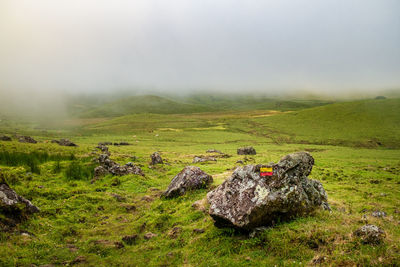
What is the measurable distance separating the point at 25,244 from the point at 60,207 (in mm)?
4914

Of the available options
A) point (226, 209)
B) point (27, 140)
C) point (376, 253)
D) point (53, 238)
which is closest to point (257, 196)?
point (226, 209)

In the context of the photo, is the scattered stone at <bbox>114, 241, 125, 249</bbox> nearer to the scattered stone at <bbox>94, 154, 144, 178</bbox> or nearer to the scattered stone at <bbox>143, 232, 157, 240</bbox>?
the scattered stone at <bbox>143, 232, 157, 240</bbox>

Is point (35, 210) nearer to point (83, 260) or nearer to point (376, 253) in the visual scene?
point (83, 260)

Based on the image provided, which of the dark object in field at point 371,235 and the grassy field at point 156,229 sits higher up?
the dark object in field at point 371,235

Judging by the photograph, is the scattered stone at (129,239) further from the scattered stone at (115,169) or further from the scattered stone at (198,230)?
the scattered stone at (115,169)

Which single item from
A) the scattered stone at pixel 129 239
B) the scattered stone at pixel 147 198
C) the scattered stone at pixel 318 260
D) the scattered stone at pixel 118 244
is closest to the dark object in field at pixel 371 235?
the scattered stone at pixel 318 260

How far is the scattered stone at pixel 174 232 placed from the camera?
1337cm

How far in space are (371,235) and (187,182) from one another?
43.8ft

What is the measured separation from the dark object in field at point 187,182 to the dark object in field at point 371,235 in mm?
12571

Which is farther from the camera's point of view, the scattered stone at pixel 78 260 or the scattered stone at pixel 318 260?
the scattered stone at pixel 78 260

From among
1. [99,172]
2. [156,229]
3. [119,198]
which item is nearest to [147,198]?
[119,198]

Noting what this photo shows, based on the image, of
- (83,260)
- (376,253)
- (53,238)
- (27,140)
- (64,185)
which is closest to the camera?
(376,253)

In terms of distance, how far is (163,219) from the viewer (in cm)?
1561

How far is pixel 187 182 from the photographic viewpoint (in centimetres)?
1997
